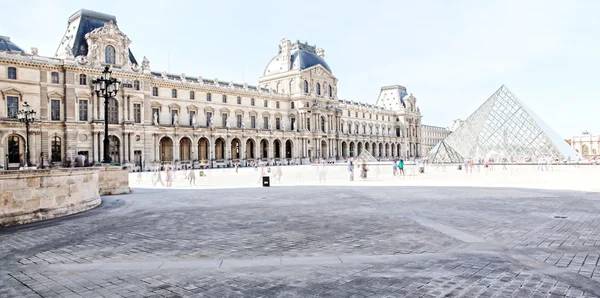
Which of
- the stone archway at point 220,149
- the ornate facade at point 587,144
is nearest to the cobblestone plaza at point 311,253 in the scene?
the stone archway at point 220,149

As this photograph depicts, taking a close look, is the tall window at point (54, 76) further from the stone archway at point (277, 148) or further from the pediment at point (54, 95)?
the stone archway at point (277, 148)

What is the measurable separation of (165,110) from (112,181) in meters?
37.3

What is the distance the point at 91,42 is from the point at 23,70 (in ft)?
23.5

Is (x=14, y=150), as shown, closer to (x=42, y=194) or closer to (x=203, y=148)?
(x=203, y=148)

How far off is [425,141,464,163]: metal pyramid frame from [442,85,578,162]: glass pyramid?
159 centimetres

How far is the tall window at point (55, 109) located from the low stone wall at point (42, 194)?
34659 mm

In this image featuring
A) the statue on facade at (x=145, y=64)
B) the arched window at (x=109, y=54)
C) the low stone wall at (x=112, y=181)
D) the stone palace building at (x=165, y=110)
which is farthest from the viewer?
the statue on facade at (x=145, y=64)

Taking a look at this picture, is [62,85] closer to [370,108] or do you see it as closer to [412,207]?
[412,207]

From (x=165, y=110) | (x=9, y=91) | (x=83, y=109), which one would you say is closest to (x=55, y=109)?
(x=83, y=109)

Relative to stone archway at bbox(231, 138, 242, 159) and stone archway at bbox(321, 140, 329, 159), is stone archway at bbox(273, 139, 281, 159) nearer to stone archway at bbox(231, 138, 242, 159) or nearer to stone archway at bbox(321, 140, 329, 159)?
stone archway at bbox(231, 138, 242, 159)

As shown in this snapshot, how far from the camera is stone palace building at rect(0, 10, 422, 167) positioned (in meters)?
40.4

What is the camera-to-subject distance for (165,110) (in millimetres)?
52875

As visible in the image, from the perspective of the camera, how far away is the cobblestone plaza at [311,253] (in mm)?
4973

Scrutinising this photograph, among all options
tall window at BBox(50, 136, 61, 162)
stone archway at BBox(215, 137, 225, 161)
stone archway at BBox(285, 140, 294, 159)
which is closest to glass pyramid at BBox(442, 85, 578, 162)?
stone archway at BBox(285, 140, 294, 159)
